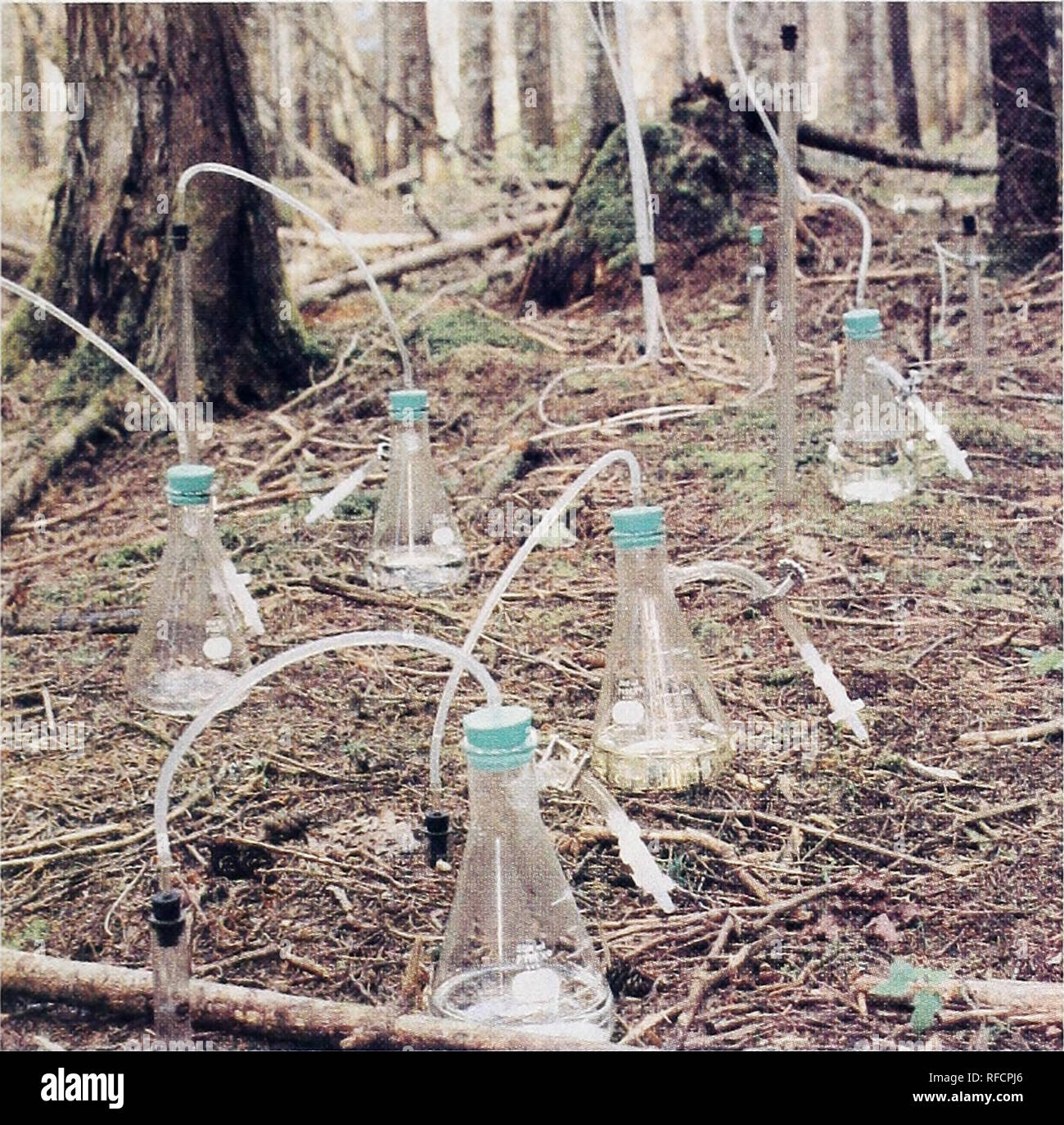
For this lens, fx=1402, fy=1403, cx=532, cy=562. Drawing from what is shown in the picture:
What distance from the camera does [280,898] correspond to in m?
1.32

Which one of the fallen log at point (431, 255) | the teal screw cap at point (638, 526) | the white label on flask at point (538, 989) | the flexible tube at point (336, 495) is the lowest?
the white label on flask at point (538, 989)

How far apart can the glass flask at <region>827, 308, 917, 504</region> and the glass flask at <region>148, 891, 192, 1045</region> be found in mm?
957

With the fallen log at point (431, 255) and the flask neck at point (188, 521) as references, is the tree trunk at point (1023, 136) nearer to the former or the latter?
the fallen log at point (431, 255)

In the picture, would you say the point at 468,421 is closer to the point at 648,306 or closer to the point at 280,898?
the point at 648,306

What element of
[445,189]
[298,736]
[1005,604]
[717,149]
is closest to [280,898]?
[298,736]

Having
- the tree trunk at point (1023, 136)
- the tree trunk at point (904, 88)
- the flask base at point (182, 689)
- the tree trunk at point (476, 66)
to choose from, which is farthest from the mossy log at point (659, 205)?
the tree trunk at point (476, 66)

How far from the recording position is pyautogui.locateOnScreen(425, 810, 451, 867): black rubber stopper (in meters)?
1.34

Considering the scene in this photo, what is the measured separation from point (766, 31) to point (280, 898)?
5.30ft

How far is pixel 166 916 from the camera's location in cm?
118

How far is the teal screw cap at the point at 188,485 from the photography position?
1447 mm

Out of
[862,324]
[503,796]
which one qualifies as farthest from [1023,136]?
[503,796]

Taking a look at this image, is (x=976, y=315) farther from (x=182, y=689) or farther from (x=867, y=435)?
(x=182, y=689)

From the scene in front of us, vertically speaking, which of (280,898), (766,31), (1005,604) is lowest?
(280,898)

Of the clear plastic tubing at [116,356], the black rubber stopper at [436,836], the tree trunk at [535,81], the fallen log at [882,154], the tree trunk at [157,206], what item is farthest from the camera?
the tree trunk at [535,81]
